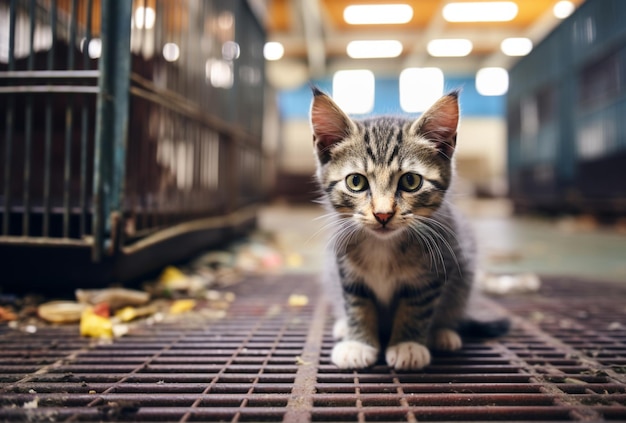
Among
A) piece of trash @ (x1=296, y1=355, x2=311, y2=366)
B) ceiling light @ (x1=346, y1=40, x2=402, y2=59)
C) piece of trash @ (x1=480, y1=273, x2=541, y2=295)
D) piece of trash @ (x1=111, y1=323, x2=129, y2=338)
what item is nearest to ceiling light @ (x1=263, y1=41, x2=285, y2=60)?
ceiling light @ (x1=346, y1=40, x2=402, y2=59)

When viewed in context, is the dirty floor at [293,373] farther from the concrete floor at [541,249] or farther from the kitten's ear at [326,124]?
the concrete floor at [541,249]

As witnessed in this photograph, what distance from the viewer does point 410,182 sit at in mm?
1729

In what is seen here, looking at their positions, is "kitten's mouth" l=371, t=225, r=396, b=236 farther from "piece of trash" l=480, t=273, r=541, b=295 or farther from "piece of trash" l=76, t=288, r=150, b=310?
"piece of trash" l=480, t=273, r=541, b=295

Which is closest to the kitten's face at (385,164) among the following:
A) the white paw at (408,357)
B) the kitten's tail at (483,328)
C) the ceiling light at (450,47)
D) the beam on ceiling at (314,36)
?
the white paw at (408,357)

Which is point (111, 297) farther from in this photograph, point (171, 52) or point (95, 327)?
point (171, 52)

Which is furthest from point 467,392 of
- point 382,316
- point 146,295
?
point 146,295

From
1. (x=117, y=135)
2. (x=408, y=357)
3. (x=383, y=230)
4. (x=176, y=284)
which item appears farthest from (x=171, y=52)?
(x=408, y=357)

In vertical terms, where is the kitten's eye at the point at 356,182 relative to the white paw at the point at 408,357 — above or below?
above

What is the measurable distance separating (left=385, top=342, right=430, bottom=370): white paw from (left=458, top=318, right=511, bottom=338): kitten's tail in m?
0.49

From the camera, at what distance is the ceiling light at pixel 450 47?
15.1 m

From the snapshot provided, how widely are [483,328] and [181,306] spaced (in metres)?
1.60

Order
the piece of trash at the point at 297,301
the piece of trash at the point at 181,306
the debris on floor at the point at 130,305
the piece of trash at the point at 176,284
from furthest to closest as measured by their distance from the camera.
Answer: the piece of trash at the point at 176,284 → the piece of trash at the point at 297,301 → the piece of trash at the point at 181,306 → the debris on floor at the point at 130,305

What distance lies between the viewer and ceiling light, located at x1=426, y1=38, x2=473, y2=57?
49.6 ft

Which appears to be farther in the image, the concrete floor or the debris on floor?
the concrete floor
